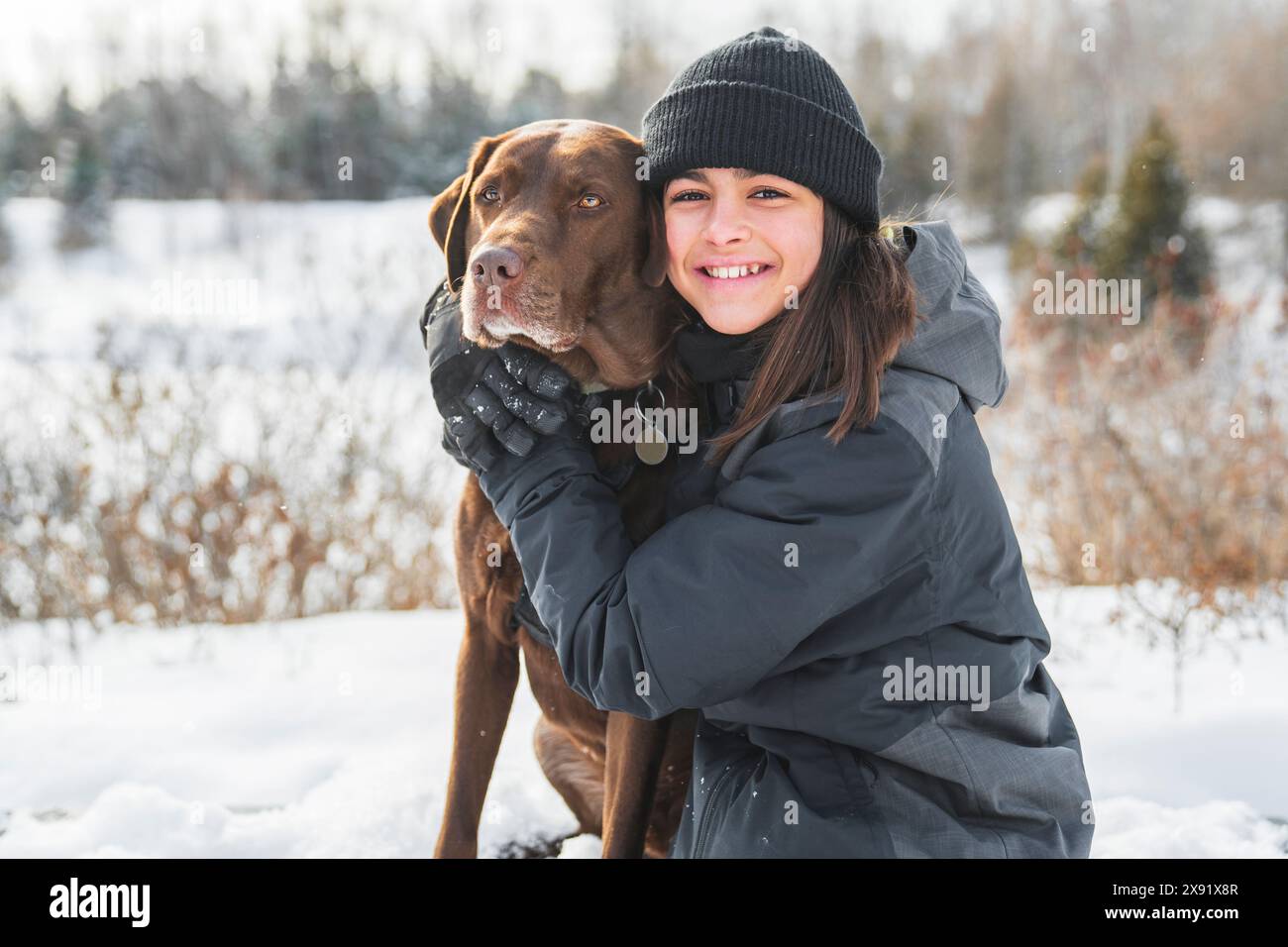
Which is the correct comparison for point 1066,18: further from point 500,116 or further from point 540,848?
point 540,848

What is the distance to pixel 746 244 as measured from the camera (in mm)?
2227

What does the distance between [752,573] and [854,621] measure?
23cm

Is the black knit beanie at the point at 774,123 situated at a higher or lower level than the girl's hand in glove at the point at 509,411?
higher

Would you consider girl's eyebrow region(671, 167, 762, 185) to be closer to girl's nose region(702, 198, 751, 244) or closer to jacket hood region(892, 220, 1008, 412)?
girl's nose region(702, 198, 751, 244)

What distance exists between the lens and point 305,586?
5750 millimetres

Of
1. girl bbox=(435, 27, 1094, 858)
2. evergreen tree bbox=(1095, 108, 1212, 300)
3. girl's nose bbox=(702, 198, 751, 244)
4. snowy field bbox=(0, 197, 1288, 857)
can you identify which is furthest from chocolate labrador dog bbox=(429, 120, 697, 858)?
evergreen tree bbox=(1095, 108, 1212, 300)

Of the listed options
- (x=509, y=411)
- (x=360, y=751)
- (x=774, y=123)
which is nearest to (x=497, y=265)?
(x=509, y=411)

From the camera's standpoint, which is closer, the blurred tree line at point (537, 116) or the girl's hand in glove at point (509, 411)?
the girl's hand in glove at point (509, 411)

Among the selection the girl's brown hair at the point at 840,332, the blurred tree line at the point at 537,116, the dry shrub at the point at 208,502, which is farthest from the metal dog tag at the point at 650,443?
the blurred tree line at the point at 537,116

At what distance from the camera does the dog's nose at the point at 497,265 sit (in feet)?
7.45

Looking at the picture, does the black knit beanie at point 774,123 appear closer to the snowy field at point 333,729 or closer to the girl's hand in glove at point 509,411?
the girl's hand in glove at point 509,411

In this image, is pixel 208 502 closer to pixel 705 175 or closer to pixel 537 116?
pixel 705 175

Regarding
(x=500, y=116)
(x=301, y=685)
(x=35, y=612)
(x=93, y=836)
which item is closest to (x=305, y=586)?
(x=35, y=612)
